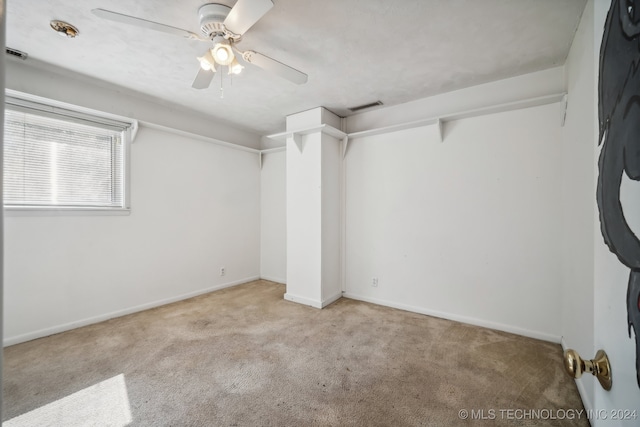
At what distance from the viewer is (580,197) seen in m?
1.87

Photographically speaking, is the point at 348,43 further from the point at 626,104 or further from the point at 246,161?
the point at 246,161

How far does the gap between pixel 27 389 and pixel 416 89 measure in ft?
13.8

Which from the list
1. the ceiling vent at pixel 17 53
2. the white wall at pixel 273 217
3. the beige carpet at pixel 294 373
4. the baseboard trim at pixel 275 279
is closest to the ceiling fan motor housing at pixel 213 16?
the ceiling vent at pixel 17 53

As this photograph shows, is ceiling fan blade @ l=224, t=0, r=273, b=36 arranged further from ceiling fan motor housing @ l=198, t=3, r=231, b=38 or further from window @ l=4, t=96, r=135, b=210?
window @ l=4, t=96, r=135, b=210

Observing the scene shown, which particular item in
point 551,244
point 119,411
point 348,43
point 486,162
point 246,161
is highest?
point 348,43

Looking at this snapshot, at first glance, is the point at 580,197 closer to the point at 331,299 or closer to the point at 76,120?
the point at 331,299

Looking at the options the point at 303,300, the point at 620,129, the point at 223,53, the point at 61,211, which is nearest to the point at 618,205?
the point at 620,129

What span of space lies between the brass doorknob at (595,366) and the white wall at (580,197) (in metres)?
1.27

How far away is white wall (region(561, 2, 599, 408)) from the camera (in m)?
1.65

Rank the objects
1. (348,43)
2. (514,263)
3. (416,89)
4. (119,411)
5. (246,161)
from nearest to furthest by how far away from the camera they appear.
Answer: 1. (119,411)
2. (348,43)
3. (514,263)
4. (416,89)
5. (246,161)

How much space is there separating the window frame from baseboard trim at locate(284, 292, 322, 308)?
2.23 meters

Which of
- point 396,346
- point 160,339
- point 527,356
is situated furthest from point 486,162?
point 160,339


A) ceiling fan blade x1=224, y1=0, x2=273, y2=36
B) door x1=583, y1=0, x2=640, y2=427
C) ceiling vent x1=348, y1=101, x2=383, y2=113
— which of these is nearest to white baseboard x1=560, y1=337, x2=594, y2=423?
door x1=583, y1=0, x2=640, y2=427

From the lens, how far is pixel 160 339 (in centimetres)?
252
